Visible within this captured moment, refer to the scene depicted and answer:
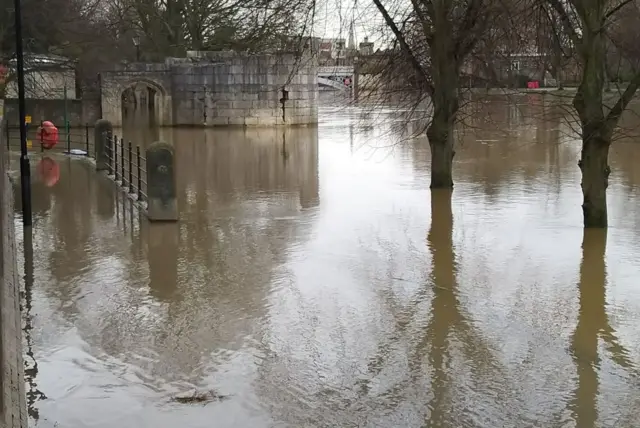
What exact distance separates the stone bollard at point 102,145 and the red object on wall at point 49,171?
0.97m

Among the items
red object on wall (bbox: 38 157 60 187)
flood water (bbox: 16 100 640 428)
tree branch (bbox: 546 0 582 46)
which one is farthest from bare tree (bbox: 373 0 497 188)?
red object on wall (bbox: 38 157 60 187)

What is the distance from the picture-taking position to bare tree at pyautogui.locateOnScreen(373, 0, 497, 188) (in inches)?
636

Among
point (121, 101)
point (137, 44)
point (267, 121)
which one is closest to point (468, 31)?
point (267, 121)

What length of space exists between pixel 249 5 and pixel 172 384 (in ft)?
37.1

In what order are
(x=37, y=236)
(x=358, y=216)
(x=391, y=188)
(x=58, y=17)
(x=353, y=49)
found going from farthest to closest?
(x=58, y=17) → (x=353, y=49) → (x=391, y=188) → (x=358, y=216) → (x=37, y=236)

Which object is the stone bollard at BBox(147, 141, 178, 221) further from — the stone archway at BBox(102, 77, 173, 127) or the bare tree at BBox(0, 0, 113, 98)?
the stone archway at BBox(102, 77, 173, 127)

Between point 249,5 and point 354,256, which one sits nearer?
point 354,256

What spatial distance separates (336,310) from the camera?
9.06 m

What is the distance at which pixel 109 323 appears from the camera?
8.56m

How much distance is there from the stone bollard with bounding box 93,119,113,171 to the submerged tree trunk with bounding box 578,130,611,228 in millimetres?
11261

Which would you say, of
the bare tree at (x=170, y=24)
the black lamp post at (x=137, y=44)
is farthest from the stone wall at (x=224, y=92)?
the black lamp post at (x=137, y=44)

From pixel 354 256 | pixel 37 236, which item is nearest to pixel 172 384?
pixel 354 256

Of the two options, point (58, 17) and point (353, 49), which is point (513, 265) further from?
point (58, 17)

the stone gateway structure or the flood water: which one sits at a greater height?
the stone gateway structure
